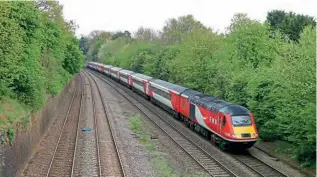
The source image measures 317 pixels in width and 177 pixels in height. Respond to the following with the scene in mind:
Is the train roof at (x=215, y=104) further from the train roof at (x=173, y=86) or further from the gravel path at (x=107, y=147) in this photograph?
the gravel path at (x=107, y=147)

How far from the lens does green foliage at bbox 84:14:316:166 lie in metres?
17.9

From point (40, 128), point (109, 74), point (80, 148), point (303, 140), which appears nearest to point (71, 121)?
point (40, 128)

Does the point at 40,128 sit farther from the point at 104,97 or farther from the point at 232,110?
the point at 104,97

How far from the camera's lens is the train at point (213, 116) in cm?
2131

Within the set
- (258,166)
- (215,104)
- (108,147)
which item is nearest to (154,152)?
(108,147)

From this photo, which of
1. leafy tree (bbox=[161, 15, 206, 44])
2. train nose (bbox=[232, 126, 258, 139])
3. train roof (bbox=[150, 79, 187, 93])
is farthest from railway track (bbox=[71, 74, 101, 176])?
leafy tree (bbox=[161, 15, 206, 44])

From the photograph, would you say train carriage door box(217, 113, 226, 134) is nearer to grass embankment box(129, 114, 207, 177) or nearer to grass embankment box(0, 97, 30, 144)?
grass embankment box(129, 114, 207, 177)

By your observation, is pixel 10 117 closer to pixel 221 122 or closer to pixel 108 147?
pixel 108 147

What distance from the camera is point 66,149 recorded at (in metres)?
22.0

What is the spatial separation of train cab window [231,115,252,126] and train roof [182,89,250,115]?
0.26 meters

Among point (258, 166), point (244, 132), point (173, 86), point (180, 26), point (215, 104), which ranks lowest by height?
point (258, 166)

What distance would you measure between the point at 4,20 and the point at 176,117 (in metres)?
17.5

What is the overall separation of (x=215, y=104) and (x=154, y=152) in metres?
5.07

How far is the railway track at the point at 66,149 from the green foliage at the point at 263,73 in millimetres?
11364
